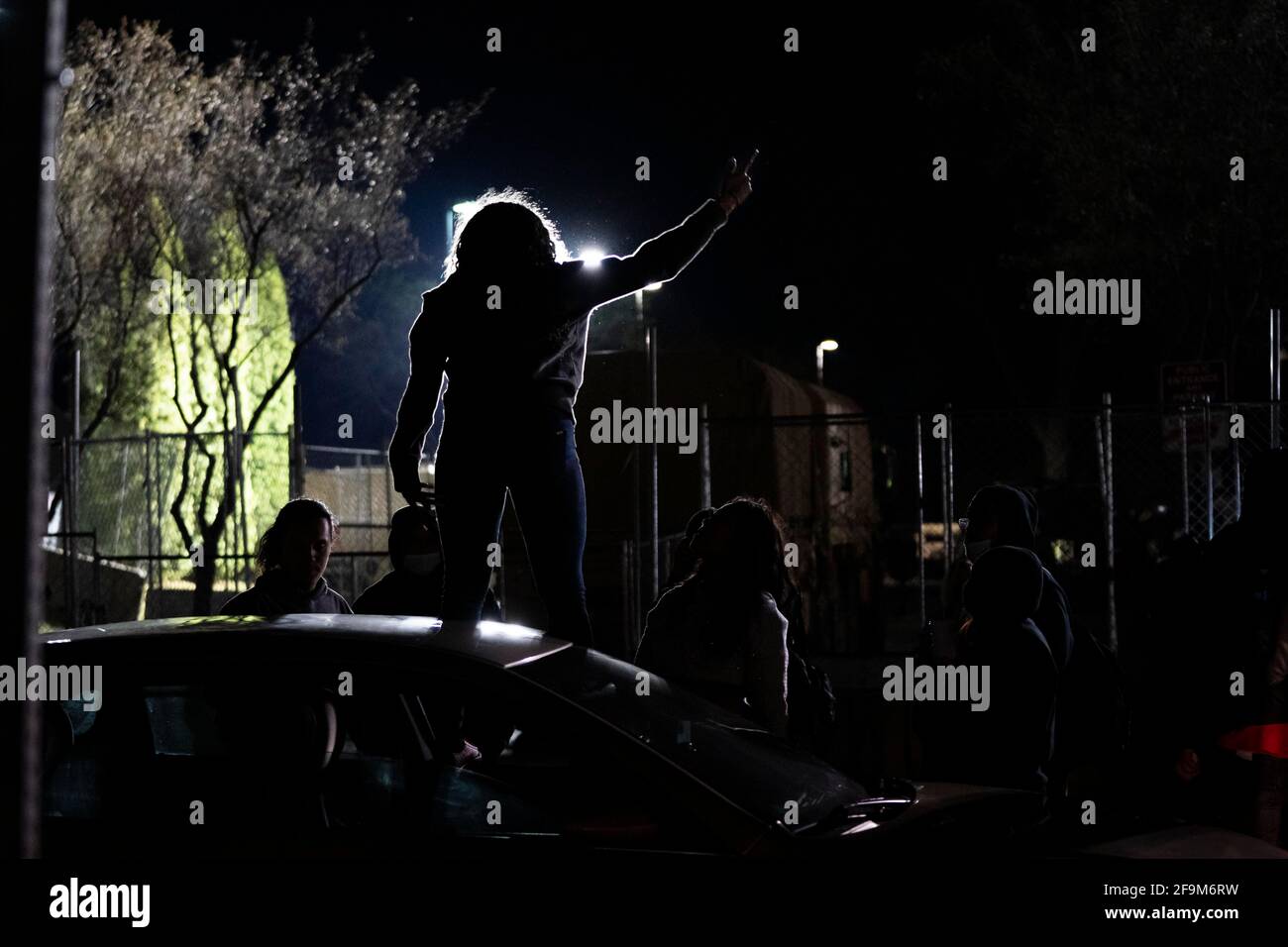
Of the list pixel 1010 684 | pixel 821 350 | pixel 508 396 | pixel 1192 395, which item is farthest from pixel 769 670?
pixel 821 350

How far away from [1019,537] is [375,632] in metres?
3.25

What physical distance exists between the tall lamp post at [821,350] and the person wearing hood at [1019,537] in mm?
18821

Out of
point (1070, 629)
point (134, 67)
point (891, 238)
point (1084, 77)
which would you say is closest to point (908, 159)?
point (891, 238)

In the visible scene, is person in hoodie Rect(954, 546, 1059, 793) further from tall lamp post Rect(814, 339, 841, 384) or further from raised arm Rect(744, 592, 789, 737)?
tall lamp post Rect(814, 339, 841, 384)

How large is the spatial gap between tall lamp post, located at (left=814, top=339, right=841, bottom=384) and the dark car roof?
21533 millimetres

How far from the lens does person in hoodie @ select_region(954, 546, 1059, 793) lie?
16.7 feet

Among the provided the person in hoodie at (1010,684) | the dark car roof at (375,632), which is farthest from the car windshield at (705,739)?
the person in hoodie at (1010,684)

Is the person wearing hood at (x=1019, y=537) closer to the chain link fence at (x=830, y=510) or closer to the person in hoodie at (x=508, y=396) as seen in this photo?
the person in hoodie at (x=508, y=396)

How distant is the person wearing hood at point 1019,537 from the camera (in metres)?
5.36

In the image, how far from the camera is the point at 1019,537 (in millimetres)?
5977

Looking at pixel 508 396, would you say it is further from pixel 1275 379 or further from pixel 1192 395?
pixel 1192 395

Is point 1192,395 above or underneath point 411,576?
above

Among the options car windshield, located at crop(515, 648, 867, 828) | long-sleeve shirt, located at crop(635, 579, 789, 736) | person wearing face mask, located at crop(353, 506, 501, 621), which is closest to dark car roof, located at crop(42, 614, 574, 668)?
car windshield, located at crop(515, 648, 867, 828)
